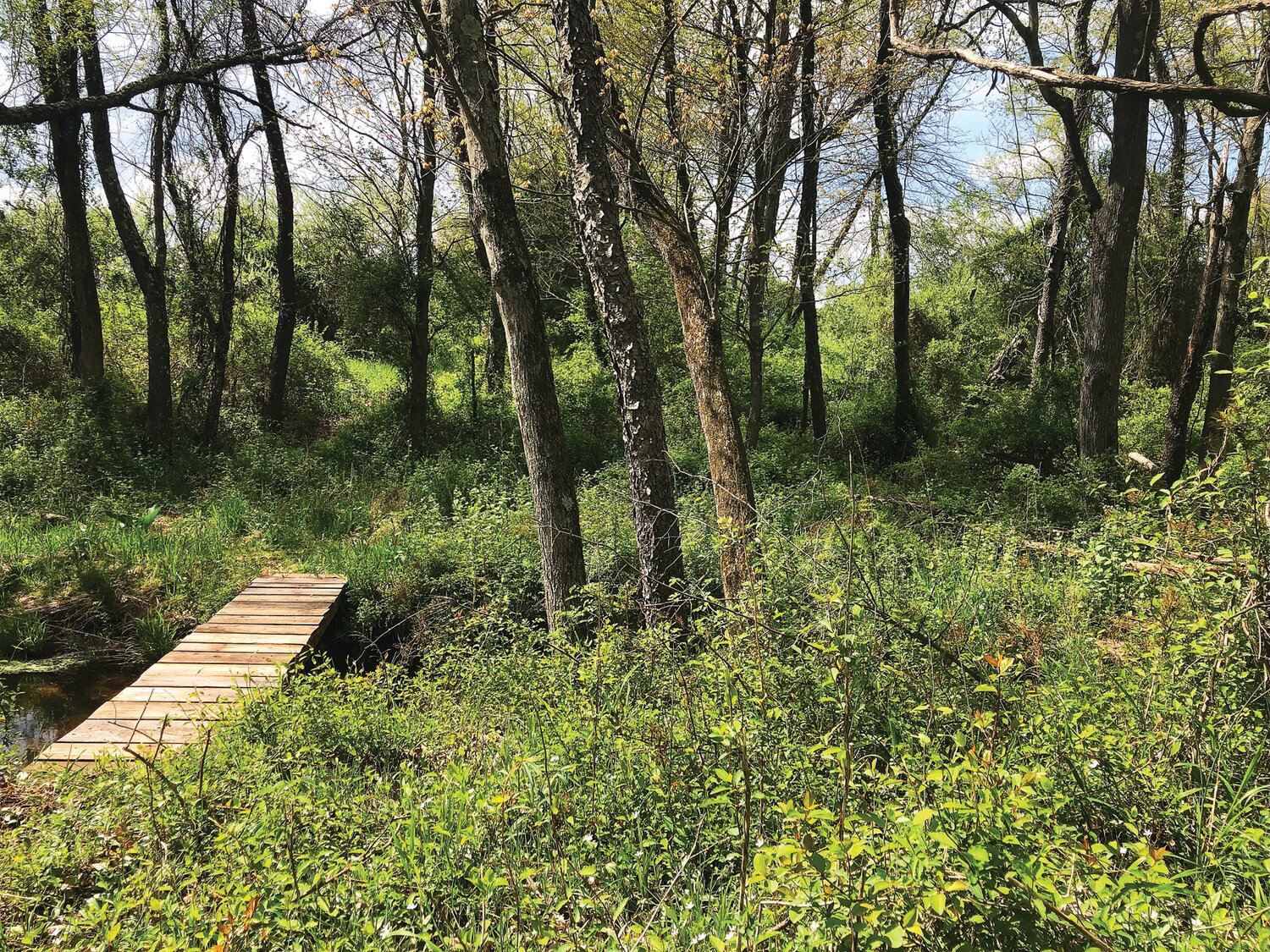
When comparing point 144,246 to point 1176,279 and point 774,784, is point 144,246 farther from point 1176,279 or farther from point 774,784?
point 1176,279

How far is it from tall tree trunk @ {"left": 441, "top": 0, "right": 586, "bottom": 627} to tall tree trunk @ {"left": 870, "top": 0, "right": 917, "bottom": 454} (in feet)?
20.9

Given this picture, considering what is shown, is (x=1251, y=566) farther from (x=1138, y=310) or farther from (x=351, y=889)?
(x=1138, y=310)

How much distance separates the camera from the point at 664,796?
2447mm

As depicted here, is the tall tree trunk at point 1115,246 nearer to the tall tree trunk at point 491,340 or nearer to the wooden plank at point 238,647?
the tall tree trunk at point 491,340

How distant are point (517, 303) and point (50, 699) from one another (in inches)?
208

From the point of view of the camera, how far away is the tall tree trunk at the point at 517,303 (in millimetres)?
4793

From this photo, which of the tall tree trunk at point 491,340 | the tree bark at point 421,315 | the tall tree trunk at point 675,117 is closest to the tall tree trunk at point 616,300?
the tall tree trunk at point 675,117

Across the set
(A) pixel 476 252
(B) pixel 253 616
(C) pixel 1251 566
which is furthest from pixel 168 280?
(C) pixel 1251 566

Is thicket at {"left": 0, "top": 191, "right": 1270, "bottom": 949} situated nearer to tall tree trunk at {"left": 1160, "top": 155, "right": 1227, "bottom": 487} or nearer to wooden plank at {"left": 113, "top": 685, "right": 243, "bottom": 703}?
wooden plank at {"left": 113, "top": 685, "right": 243, "bottom": 703}

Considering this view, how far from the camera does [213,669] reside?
17.4 ft

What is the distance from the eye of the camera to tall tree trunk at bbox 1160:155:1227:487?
6449 millimetres

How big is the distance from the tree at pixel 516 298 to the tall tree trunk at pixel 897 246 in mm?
6376

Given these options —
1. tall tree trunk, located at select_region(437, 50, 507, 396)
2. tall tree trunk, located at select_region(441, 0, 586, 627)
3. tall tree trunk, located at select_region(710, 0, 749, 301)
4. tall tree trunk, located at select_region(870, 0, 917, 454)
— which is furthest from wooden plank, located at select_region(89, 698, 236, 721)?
tall tree trunk, located at select_region(870, 0, 917, 454)

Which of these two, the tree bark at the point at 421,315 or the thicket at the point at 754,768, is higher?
the tree bark at the point at 421,315
